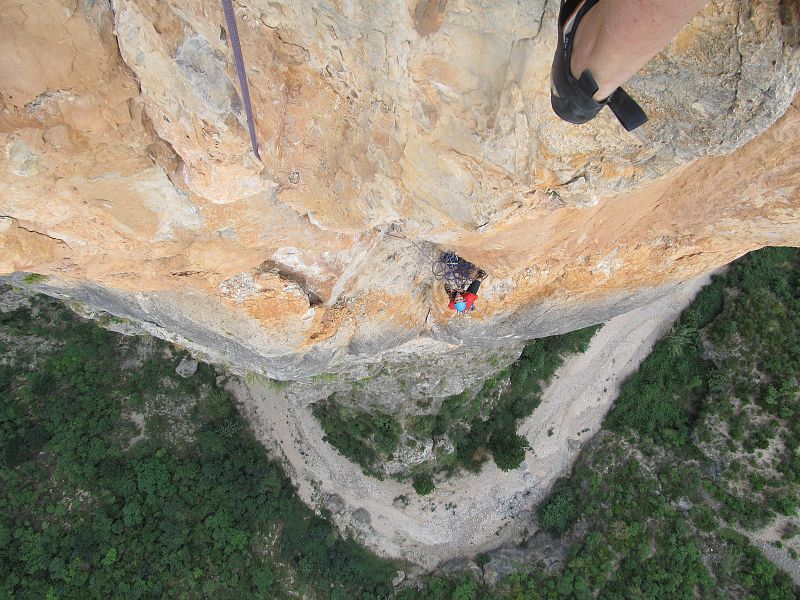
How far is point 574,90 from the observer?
2959 mm

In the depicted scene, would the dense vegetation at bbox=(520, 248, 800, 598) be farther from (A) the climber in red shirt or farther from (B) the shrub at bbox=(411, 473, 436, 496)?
(A) the climber in red shirt

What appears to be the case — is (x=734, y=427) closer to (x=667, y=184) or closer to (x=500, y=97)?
(x=667, y=184)

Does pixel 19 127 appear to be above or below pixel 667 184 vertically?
below

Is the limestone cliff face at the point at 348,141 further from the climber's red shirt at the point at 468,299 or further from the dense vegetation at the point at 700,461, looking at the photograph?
the dense vegetation at the point at 700,461

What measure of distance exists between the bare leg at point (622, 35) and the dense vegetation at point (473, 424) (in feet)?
37.9

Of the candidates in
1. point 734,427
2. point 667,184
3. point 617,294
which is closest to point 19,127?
point 667,184

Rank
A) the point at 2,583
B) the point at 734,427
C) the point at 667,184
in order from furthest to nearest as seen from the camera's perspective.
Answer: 1. the point at 734,427
2. the point at 2,583
3. the point at 667,184

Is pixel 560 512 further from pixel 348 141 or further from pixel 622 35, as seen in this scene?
pixel 622 35

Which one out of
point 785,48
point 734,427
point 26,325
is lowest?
point 26,325

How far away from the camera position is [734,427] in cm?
1312

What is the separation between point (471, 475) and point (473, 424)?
170 cm

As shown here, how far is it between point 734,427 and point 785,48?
518 inches

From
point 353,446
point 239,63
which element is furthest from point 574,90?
point 353,446

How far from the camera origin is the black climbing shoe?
9.30ft
